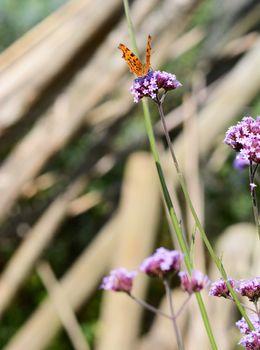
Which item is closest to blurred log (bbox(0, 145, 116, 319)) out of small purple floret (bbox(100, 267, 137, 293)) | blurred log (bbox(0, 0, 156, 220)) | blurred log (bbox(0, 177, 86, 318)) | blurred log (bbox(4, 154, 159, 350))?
blurred log (bbox(0, 177, 86, 318))

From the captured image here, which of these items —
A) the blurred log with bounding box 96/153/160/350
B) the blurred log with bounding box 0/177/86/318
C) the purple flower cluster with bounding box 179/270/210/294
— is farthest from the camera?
the blurred log with bounding box 0/177/86/318

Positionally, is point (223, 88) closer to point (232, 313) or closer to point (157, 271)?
point (232, 313)

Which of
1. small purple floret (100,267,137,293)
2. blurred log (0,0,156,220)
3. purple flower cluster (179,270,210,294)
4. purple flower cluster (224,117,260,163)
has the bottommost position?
purple flower cluster (224,117,260,163)

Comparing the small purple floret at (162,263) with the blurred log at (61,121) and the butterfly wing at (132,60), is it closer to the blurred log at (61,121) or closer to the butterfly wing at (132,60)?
the butterfly wing at (132,60)

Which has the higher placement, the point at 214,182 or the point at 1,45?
the point at 1,45

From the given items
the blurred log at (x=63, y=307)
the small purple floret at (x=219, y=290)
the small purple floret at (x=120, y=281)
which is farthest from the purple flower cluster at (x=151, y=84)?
the blurred log at (x=63, y=307)

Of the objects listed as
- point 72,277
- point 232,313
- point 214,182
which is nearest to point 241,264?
point 232,313

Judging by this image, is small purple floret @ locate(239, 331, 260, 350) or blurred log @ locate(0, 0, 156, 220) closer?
small purple floret @ locate(239, 331, 260, 350)

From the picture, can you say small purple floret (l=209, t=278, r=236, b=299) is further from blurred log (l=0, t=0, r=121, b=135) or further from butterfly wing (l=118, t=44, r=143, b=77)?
blurred log (l=0, t=0, r=121, b=135)
